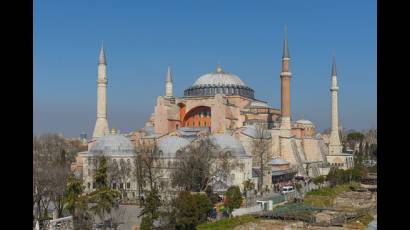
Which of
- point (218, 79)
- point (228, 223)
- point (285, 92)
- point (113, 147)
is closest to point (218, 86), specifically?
point (218, 79)

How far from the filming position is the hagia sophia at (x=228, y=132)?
842 inches

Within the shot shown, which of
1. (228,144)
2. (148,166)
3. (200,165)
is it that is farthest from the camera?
(228,144)

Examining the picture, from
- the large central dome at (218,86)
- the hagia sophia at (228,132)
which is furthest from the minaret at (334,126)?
the large central dome at (218,86)

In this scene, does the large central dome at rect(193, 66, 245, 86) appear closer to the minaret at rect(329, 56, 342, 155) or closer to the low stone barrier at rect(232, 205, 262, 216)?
the minaret at rect(329, 56, 342, 155)

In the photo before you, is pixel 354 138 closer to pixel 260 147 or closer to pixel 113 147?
pixel 260 147

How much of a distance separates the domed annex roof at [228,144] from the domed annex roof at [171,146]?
55.5 inches

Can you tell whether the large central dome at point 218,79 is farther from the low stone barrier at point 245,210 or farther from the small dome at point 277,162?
the low stone barrier at point 245,210

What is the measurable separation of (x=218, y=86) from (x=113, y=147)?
462 inches

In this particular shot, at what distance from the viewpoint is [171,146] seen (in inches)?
835
